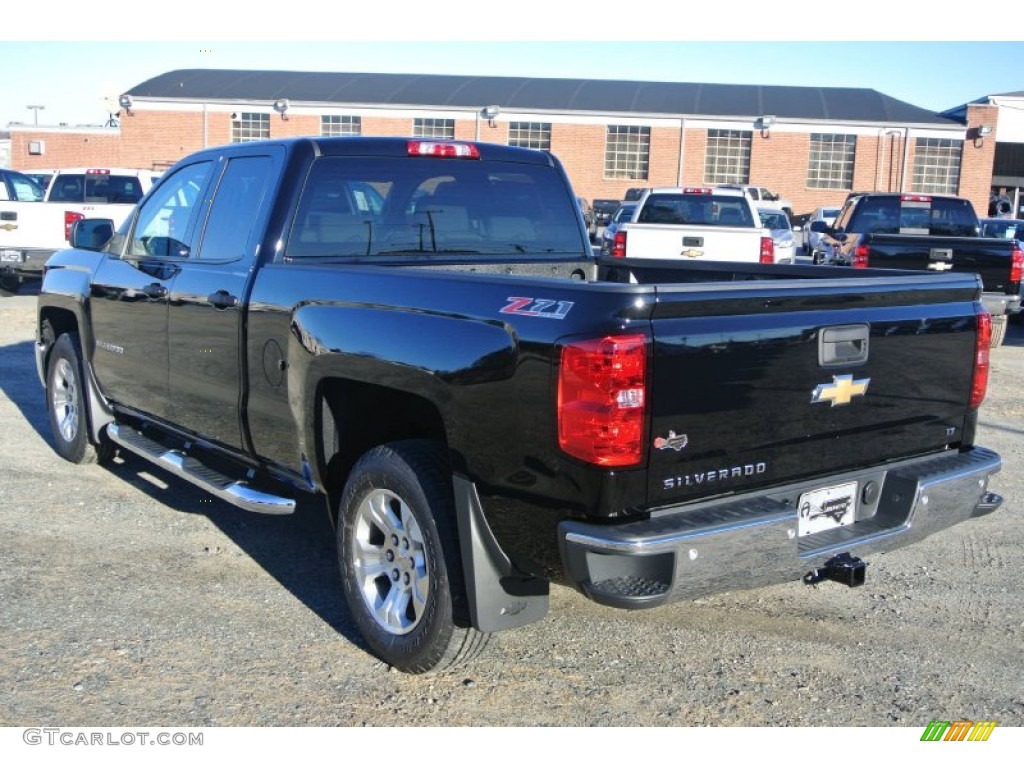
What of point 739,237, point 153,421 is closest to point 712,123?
point 739,237

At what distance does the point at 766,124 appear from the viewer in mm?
43531

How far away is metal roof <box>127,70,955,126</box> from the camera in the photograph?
4472 centimetres

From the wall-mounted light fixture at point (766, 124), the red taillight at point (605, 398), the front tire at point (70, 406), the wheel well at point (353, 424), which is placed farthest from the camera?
the wall-mounted light fixture at point (766, 124)

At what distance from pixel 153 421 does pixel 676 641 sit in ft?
10.2

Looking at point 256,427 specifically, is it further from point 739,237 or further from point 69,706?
point 739,237

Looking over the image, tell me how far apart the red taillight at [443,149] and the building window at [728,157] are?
1628 inches

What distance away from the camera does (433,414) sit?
385 cm

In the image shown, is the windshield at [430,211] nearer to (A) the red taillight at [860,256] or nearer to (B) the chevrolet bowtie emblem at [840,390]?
(B) the chevrolet bowtie emblem at [840,390]

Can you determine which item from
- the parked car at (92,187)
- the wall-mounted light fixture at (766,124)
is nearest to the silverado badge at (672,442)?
the parked car at (92,187)

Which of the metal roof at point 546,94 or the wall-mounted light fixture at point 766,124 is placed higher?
the metal roof at point 546,94

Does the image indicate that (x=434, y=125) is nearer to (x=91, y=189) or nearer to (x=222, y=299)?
(x=91, y=189)
